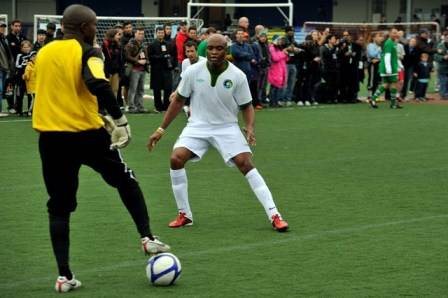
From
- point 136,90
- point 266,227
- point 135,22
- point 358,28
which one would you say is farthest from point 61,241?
point 358,28

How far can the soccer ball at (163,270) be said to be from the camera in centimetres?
811

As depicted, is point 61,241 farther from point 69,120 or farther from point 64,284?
point 69,120

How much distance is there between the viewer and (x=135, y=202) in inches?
334

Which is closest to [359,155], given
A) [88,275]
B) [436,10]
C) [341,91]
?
[88,275]

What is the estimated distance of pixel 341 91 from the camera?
28875 millimetres

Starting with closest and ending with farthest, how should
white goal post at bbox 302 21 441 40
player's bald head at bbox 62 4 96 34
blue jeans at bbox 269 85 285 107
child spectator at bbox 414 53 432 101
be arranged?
1. player's bald head at bbox 62 4 96 34
2. blue jeans at bbox 269 85 285 107
3. child spectator at bbox 414 53 432 101
4. white goal post at bbox 302 21 441 40

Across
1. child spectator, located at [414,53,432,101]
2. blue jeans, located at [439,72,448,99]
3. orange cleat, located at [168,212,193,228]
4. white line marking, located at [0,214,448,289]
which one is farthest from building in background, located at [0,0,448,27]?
orange cleat, located at [168,212,193,228]

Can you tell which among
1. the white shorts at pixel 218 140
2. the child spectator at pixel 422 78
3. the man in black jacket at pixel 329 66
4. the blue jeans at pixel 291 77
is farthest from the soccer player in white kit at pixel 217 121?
the child spectator at pixel 422 78

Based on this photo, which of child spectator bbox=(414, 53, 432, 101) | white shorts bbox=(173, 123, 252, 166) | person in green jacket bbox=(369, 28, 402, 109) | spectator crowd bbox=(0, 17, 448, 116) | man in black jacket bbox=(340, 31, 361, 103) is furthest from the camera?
child spectator bbox=(414, 53, 432, 101)

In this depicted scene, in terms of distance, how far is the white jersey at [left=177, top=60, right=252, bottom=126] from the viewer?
10.6 metres

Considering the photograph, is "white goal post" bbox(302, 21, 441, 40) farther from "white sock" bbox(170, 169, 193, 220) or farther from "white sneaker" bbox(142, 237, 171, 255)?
"white sneaker" bbox(142, 237, 171, 255)

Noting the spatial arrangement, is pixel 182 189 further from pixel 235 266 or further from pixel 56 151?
pixel 56 151

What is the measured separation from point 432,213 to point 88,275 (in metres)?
4.43

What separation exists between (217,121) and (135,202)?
240 cm
